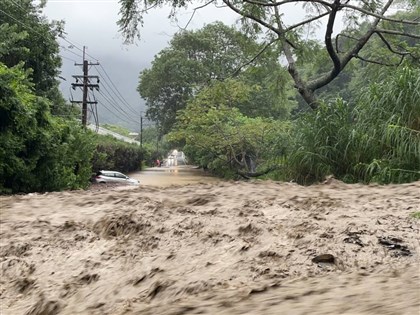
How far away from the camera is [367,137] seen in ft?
25.5

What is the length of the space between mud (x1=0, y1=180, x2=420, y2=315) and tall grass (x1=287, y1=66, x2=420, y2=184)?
1741 millimetres

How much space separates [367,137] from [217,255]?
16.7ft

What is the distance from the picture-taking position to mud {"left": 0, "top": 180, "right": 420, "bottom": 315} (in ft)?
8.33

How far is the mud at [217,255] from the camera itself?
254 cm

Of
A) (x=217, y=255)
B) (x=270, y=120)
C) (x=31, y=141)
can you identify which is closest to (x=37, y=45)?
(x=270, y=120)

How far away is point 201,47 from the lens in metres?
40.4

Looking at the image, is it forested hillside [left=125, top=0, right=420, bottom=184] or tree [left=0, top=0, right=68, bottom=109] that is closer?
forested hillside [left=125, top=0, right=420, bottom=184]

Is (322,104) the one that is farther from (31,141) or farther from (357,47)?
(31,141)

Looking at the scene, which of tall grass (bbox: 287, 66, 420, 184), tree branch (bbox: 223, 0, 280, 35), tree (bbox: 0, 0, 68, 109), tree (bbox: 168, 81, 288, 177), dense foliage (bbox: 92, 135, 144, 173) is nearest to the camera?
tall grass (bbox: 287, 66, 420, 184)

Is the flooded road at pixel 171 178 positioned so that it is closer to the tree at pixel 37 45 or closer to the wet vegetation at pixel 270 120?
the wet vegetation at pixel 270 120

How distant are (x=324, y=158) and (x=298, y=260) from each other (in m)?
5.54

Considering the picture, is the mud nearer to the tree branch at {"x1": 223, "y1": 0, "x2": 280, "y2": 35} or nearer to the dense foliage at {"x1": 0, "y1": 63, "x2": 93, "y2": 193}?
the dense foliage at {"x1": 0, "y1": 63, "x2": 93, "y2": 193}

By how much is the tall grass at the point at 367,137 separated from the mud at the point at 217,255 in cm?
174

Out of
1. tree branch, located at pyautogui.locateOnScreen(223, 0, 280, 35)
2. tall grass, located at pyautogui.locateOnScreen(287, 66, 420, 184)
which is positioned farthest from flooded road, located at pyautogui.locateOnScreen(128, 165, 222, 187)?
tall grass, located at pyautogui.locateOnScreen(287, 66, 420, 184)
